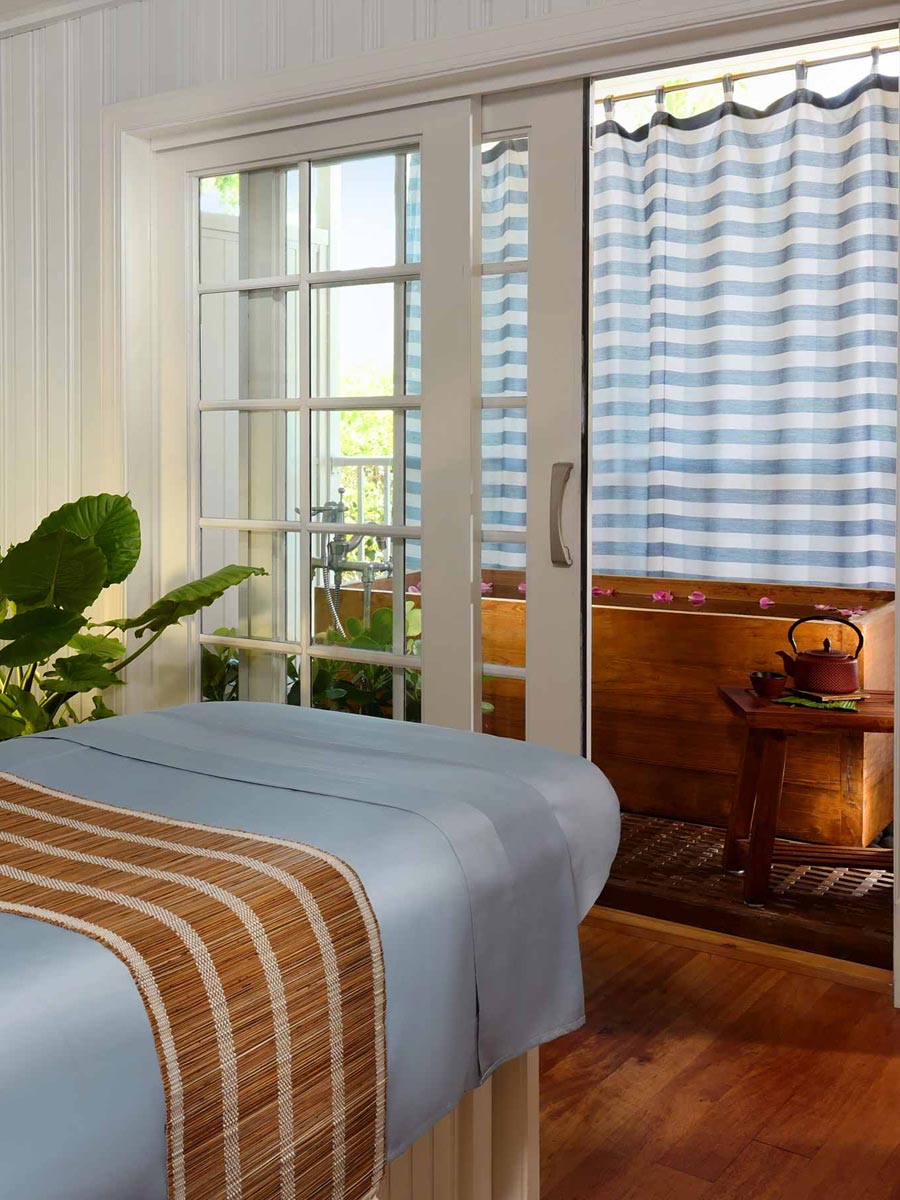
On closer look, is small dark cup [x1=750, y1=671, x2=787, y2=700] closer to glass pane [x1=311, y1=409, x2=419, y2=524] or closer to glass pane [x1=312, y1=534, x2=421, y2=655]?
glass pane [x1=312, y1=534, x2=421, y2=655]

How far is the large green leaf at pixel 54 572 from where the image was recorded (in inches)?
99.6

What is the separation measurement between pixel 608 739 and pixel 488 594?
3.91 feet

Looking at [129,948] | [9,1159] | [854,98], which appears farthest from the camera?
[854,98]

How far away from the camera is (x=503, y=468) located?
9.37ft

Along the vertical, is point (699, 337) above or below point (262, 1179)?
above

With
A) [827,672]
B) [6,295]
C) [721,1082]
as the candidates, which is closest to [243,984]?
[721,1082]

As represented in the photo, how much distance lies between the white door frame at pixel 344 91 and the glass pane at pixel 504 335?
0.45m

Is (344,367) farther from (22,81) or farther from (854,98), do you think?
(854,98)

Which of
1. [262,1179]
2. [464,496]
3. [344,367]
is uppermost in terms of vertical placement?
[344,367]

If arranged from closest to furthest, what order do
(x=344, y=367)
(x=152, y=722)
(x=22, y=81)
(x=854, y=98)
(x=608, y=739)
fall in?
(x=152, y=722) < (x=344, y=367) < (x=22, y=81) < (x=608, y=739) < (x=854, y=98)

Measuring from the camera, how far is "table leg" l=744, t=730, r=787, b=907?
119 inches

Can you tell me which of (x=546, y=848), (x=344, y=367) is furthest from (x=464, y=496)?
(x=546, y=848)

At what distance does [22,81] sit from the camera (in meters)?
3.57

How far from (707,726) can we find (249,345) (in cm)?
184
